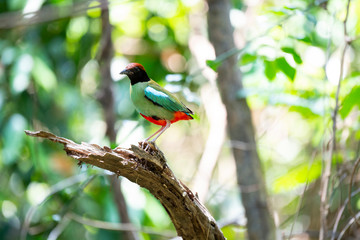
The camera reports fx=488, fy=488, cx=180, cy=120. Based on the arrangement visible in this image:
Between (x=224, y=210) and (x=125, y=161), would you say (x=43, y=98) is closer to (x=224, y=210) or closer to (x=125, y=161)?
(x=224, y=210)

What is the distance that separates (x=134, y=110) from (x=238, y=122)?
4.22 feet

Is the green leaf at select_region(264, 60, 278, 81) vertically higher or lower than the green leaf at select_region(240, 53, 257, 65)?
lower

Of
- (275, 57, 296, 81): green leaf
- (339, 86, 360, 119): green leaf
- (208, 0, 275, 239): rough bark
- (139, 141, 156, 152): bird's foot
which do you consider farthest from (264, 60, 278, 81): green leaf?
(139, 141, 156, 152): bird's foot

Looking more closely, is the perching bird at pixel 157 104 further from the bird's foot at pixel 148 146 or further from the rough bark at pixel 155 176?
the rough bark at pixel 155 176

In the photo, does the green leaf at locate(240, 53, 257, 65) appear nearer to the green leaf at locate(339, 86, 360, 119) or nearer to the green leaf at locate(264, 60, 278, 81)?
the green leaf at locate(264, 60, 278, 81)

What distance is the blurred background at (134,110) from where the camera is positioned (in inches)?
225

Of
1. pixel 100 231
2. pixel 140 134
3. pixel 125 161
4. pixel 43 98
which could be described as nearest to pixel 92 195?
pixel 100 231

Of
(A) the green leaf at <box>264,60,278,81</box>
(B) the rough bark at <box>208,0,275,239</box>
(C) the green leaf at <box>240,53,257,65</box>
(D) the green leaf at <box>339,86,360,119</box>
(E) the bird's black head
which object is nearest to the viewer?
(E) the bird's black head

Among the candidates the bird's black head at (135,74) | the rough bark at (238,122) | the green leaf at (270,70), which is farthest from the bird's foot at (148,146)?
the rough bark at (238,122)

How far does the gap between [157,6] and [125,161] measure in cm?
575

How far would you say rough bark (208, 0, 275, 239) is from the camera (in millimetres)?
5281

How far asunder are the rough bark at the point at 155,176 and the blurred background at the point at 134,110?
78.4 inches

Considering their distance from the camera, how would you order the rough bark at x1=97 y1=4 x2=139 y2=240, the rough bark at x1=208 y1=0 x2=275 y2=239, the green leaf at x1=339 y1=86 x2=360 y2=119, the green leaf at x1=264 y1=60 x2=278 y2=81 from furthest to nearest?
the rough bark at x1=97 y1=4 x2=139 y2=240 → the rough bark at x1=208 y1=0 x2=275 y2=239 → the green leaf at x1=264 y1=60 x2=278 y2=81 → the green leaf at x1=339 y1=86 x2=360 y2=119

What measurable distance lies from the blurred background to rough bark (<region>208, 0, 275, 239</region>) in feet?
0.49
